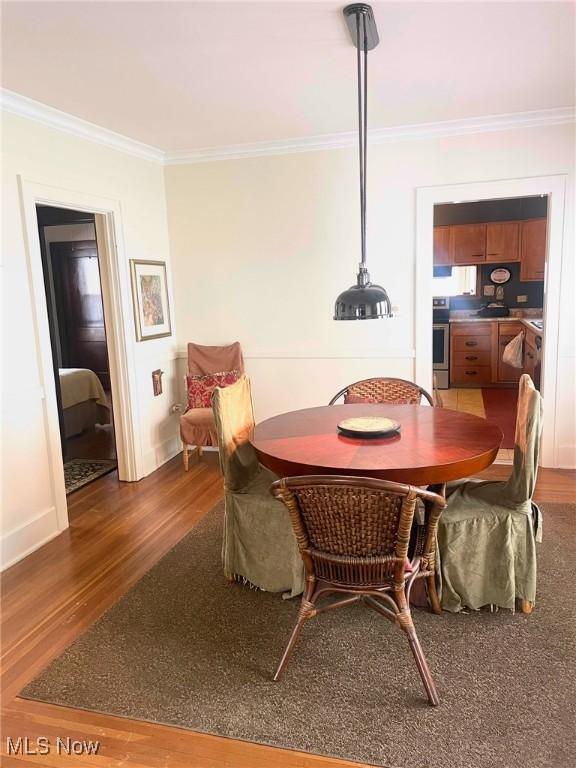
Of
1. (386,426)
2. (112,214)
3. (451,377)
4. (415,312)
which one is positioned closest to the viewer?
(386,426)

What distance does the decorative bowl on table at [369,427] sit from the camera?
246 centimetres

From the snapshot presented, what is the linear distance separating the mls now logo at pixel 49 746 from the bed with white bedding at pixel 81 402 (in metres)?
3.52

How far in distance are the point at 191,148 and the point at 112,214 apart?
2.95 feet

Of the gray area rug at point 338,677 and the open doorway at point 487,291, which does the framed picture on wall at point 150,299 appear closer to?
the gray area rug at point 338,677

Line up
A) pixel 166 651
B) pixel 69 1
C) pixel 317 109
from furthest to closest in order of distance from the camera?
1. pixel 317 109
2. pixel 166 651
3. pixel 69 1

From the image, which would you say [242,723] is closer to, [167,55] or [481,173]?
[167,55]

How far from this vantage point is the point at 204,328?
472 cm

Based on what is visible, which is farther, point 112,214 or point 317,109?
point 112,214

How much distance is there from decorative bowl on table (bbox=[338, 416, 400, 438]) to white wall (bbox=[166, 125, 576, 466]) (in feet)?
5.71

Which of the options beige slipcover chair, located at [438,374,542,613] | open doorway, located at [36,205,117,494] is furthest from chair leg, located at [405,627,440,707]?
open doorway, located at [36,205,117,494]

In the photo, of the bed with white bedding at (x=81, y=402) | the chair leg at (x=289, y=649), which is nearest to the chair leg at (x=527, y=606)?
the chair leg at (x=289, y=649)

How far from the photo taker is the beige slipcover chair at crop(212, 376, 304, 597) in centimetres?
254

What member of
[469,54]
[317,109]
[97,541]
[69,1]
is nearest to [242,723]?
[97,541]

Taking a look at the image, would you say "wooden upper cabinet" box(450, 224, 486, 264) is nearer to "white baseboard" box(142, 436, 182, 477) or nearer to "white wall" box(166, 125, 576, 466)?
"white wall" box(166, 125, 576, 466)
